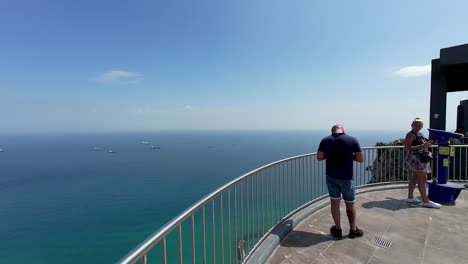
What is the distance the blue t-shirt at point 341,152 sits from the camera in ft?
9.22

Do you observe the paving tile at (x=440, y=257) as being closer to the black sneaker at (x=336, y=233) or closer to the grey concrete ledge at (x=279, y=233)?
the black sneaker at (x=336, y=233)

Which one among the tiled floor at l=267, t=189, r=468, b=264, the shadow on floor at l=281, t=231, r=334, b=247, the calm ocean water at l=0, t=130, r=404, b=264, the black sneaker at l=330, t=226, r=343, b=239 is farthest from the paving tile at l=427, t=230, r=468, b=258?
the calm ocean water at l=0, t=130, r=404, b=264

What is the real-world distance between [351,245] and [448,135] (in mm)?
3300

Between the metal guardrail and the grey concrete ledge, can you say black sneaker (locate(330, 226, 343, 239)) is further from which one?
the metal guardrail

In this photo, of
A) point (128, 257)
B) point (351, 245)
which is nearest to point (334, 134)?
point (351, 245)

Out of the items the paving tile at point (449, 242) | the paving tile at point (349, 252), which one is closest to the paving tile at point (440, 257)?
the paving tile at point (449, 242)

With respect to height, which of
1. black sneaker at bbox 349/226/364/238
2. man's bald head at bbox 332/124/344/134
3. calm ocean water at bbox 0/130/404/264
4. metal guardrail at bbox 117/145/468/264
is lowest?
calm ocean water at bbox 0/130/404/264

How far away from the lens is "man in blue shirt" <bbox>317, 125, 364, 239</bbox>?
111 inches

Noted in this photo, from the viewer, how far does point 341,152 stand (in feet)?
9.29

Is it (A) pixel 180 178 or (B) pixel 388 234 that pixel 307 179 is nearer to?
(B) pixel 388 234

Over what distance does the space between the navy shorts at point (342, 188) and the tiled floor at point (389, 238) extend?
2.15 feet

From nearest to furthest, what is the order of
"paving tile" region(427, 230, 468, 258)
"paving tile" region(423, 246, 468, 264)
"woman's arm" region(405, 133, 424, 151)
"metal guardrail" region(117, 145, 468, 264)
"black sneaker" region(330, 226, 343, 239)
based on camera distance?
"metal guardrail" region(117, 145, 468, 264) < "paving tile" region(423, 246, 468, 264) < "paving tile" region(427, 230, 468, 258) < "black sneaker" region(330, 226, 343, 239) < "woman's arm" region(405, 133, 424, 151)

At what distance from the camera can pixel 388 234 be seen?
3221 millimetres

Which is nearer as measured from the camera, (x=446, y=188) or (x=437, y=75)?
(x=446, y=188)
